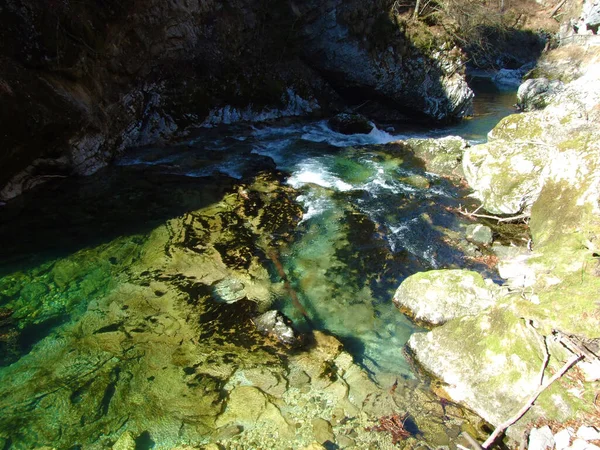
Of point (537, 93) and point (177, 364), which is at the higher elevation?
point (177, 364)

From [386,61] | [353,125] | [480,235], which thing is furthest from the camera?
[386,61]

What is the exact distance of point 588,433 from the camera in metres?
3.83

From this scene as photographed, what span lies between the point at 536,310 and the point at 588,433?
1.37m

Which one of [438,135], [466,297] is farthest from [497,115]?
[466,297]

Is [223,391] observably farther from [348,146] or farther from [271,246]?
[348,146]

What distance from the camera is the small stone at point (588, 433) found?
3776 millimetres

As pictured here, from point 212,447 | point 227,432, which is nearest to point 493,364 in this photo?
point 227,432

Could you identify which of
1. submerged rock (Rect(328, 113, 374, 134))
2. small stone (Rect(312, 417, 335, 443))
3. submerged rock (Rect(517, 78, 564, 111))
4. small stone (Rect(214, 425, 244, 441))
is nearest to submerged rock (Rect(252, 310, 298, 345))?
small stone (Rect(312, 417, 335, 443))

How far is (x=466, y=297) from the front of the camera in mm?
5980

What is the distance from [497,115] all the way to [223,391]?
20.0 meters

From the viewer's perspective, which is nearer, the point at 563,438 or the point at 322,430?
the point at 563,438

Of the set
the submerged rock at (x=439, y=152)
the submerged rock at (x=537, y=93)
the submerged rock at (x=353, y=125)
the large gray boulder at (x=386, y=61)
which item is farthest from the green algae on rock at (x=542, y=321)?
the submerged rock at (x=537, y=93)

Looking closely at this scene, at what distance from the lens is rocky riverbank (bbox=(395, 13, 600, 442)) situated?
427 cm

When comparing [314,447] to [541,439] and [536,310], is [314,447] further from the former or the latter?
[536,310]
